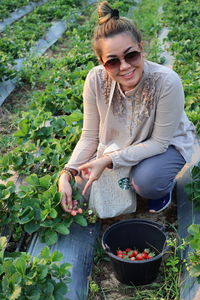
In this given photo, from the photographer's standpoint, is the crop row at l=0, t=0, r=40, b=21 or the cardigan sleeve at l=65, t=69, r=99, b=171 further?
the crop row at l=0, t=0, r=40, b=21

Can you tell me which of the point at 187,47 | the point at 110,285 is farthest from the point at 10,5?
the point at 110,285

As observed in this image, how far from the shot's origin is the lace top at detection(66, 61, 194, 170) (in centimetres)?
285

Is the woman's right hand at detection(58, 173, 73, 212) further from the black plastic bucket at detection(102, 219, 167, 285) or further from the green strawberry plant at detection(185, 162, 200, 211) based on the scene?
the green strawberry plant at detection(185, 162, 200, 211)

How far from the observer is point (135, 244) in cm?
299

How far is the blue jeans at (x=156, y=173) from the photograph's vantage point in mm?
3000

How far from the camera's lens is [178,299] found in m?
2.53

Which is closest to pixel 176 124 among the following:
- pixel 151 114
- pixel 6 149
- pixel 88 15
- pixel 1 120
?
pixel 151 114

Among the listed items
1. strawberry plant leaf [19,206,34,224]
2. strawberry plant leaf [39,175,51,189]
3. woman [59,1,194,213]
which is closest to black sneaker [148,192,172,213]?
woman [59,1,194,213]

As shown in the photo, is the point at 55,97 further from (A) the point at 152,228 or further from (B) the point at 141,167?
(A) the point at 152,228

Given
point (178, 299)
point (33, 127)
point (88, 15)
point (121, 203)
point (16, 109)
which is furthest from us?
point (88, 15)

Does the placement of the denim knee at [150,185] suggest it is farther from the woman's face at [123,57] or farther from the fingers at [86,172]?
the woman's face at [123,57]

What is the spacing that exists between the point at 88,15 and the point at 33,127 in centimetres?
715

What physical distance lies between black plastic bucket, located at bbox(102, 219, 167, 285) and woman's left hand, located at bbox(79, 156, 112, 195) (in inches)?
12.5

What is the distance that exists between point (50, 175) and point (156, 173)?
1.02m
